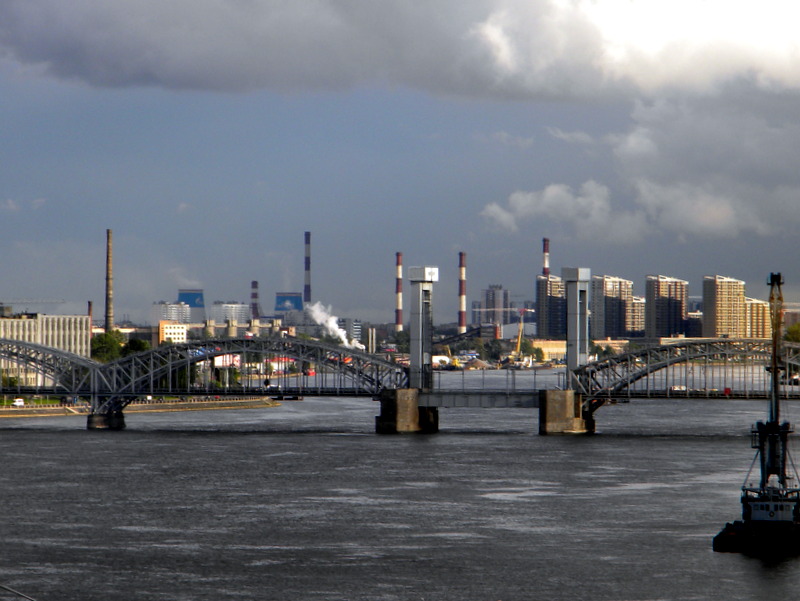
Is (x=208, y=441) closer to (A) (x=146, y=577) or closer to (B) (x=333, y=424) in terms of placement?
(B) (x=333, y=424)

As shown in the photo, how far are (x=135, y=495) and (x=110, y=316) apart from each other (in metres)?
134

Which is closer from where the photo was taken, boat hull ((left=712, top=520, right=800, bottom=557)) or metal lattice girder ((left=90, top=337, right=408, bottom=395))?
boat hull ((left=712, top=520, right=800, bottom=557))

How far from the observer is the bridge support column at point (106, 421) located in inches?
3590

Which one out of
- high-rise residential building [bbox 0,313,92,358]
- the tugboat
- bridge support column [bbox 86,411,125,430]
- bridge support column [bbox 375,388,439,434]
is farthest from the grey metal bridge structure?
high-rise residential building [bbox 0,313,92,358]

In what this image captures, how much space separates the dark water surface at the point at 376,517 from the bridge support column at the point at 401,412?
5.26 ft

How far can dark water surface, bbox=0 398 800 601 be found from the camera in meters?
38.2

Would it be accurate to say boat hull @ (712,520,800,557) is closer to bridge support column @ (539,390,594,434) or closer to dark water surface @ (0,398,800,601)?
dark water surface @ (0,398,800,601)

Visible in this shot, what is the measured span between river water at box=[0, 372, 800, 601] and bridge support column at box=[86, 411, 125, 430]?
17.4 feet

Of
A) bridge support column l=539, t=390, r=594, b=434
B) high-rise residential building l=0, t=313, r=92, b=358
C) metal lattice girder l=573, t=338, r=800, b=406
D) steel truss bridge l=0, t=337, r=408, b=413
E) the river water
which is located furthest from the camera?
high-rise residential building l=0, t=313, r=92, b=358

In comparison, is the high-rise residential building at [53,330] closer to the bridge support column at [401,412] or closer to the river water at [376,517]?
the river water at [376,517]

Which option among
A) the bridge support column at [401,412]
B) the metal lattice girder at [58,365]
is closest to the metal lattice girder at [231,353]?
the metal lattice girder at [58,365]

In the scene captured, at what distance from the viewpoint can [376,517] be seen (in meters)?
49.7

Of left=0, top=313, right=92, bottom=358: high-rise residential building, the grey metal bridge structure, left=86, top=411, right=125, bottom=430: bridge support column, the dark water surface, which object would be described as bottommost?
the dark water surface

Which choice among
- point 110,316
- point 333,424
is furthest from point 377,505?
point 110,316
